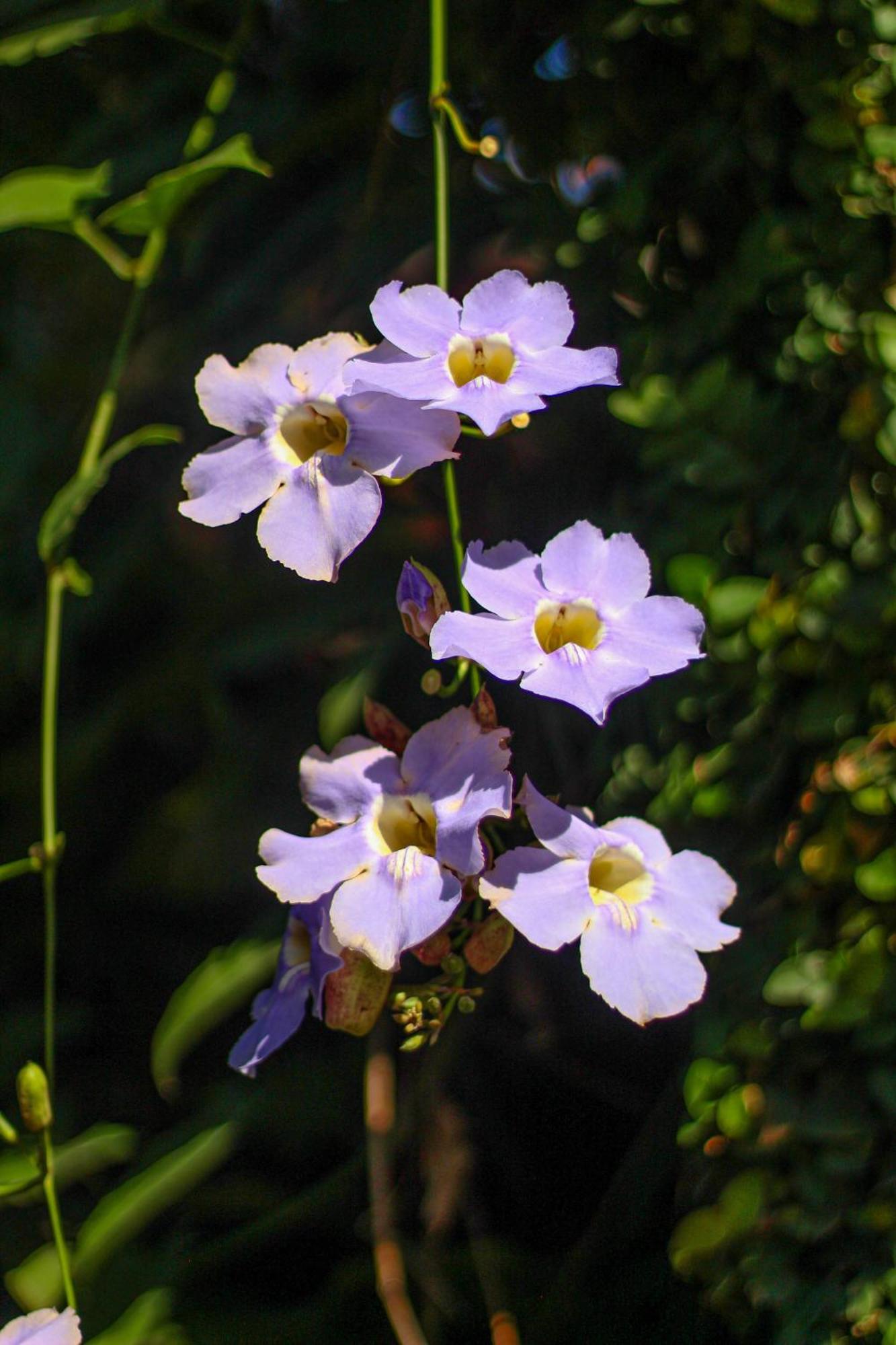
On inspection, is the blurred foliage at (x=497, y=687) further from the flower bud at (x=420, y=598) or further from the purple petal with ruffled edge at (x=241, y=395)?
the flower bud at (x=420, y=598)

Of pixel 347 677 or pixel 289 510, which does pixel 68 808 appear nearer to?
pixel 347 677

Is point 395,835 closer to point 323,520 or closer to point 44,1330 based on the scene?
point 323,520

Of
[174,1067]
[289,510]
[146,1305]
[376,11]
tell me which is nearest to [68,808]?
[174,1067]

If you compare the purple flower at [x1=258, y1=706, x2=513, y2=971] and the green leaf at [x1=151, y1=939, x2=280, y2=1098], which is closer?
the purple flower at [x1=258, y1=706, x2=513, y2=971]

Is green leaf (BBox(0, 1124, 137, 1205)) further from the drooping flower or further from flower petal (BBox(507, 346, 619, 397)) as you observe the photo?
flower petal (BBox(507, 346, 619, 397))

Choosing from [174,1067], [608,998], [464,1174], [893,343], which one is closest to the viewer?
[608,998]

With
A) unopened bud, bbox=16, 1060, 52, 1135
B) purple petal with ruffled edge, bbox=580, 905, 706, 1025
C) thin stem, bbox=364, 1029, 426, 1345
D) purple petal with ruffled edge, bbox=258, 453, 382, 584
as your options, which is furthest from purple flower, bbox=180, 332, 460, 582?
thin stem, bbox=364, 1029, 426, 1345

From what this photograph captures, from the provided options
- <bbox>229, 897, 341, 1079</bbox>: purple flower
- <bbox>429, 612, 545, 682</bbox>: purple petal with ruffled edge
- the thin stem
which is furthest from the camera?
the thin stem
